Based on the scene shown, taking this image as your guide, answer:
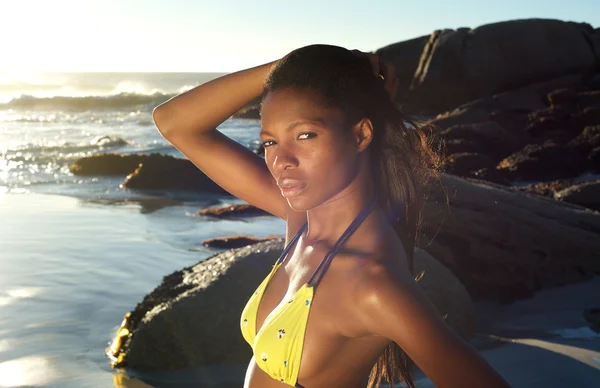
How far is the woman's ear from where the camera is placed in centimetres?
238

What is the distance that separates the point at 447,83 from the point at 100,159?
Result: 17.8m

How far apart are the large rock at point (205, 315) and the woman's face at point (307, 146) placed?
2716 millimetres

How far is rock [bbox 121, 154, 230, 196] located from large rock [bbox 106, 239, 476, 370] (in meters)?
8.57

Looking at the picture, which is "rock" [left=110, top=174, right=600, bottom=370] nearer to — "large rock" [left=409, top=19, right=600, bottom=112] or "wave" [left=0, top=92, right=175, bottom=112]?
"large rock" [left=409, top=19, right=600, bottom=112]

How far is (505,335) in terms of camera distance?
5719 millimetres

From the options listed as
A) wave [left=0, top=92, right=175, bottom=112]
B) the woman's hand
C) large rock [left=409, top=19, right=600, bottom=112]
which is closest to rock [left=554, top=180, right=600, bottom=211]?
the woman's hand

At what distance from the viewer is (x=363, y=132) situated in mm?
2393

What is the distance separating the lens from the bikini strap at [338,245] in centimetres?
234

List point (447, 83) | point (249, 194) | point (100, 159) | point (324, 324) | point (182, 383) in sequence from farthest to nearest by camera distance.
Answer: point (447, 83)
point (100, 159)
point (182, 383)
point (249, 194)
point (324, 324)

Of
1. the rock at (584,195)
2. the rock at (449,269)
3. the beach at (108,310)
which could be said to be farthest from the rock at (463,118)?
the rock at (449,269)

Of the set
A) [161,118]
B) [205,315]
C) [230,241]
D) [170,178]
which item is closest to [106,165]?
[170,178]

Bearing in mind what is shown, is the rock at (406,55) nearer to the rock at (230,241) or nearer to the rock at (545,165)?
the rock at (545,165)

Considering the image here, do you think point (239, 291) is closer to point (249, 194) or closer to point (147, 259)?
point (249, 194)

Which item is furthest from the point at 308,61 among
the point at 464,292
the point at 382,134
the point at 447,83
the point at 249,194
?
the point at 447,83
